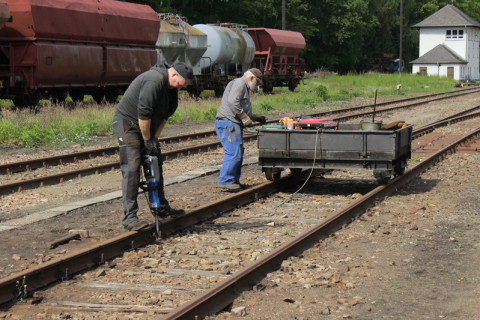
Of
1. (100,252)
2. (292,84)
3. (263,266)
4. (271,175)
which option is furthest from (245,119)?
(292,84)

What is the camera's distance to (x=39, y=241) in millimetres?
6660

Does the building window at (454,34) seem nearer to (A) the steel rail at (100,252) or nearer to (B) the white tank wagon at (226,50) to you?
(B) the white tank wagon at (226,50)

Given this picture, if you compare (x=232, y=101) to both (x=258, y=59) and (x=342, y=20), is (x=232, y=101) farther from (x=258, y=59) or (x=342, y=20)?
(x=342, y=20)

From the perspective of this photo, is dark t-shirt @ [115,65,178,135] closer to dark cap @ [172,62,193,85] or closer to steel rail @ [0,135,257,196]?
dark cap @ [172,62,193,85]

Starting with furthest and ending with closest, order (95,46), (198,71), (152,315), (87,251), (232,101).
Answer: (198,71) < (95,46) < (232,101) < (87,251) < (152,315)

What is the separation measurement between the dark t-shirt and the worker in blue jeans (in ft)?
7.75

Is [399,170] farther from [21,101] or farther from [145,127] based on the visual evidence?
[21,101]

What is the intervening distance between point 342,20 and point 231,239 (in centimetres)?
6955

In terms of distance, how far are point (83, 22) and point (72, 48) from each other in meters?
1.05

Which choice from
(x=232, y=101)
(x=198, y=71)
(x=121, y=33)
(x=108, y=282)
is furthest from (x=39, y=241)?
(x=198, y=71)

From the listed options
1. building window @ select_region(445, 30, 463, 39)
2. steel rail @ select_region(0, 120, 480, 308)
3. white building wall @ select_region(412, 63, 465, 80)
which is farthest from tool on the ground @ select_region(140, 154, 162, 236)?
building window @ select_region(445, 30, 463, 39)

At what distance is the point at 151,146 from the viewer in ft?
22.0

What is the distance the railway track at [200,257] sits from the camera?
492 centimetres

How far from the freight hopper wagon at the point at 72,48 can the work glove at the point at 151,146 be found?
45.9ft
